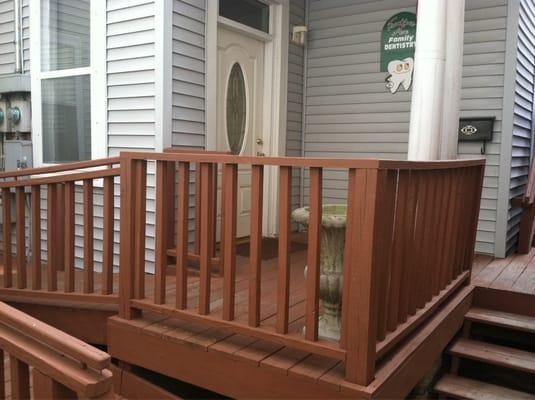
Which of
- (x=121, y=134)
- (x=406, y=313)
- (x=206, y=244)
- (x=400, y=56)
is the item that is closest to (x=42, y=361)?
(x=206, y=244)

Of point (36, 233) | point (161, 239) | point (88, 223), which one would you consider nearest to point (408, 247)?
point (161, 239)

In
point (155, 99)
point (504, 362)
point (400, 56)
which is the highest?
point (400, 56)

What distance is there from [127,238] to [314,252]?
110cm

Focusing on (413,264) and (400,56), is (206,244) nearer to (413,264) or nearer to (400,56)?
(413,264)

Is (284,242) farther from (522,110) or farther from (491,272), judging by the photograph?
(522,110)

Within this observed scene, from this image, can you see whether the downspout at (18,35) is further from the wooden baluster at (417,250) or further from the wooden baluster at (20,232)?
the wooden baluster at (417,250)

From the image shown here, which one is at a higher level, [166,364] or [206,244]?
[206,244]

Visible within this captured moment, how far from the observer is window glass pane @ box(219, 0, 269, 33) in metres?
4.24

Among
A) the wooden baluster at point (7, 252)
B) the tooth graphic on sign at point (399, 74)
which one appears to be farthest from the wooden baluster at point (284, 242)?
the tooth graphic on sign at point (399, 74)

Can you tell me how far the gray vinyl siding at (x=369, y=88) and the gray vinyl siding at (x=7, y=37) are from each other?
2.96m

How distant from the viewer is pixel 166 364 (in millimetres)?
2490

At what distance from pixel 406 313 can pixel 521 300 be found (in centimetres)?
136

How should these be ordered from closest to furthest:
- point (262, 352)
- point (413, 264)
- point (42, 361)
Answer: point (42, 361) < point (262, 352) < point (413, 264)

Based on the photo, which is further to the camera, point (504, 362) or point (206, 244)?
point (504, 362)
